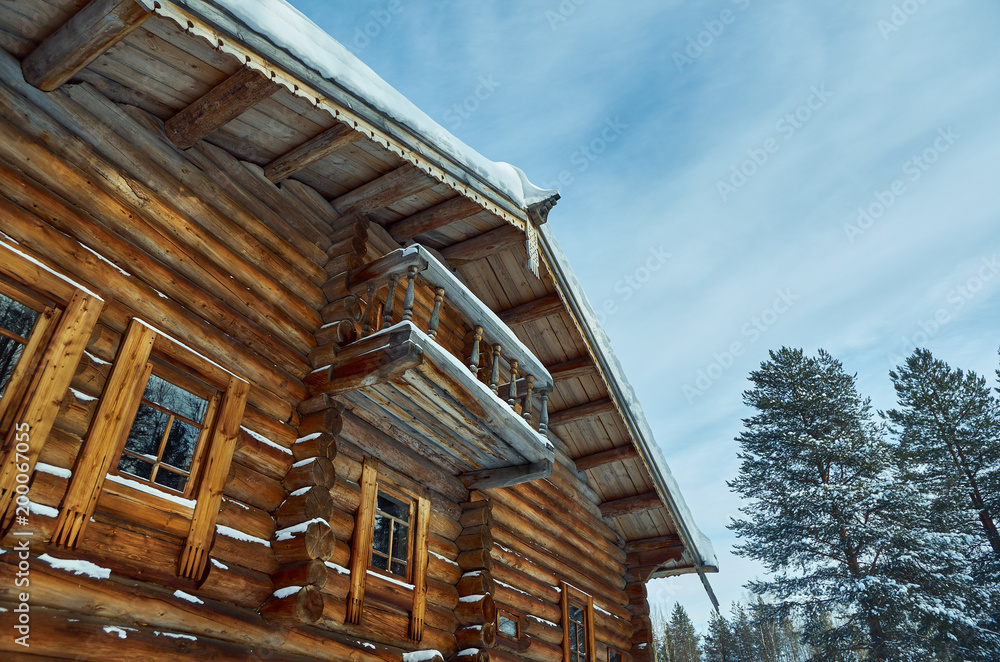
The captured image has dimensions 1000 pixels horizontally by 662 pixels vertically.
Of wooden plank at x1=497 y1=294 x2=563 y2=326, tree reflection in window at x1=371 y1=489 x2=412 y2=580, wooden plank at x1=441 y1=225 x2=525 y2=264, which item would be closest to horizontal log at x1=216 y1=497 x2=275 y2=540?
tree reflection in window at x1=371 y1=489 x2=412 y2=580

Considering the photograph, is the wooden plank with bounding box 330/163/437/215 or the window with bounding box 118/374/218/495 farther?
the wooden plank with bounding box 330/163/437/215

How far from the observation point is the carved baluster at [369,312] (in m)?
6.46

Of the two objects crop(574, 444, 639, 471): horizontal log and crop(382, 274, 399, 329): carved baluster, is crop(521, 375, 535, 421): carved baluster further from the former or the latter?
crop(574, 444, 639, 471): horizontal log

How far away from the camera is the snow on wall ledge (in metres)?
4.41

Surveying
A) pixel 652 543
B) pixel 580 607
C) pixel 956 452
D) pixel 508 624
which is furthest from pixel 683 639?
pixel 508 624

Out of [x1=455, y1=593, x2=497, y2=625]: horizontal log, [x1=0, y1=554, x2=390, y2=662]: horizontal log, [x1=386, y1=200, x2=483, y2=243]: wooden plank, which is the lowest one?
[x1=0, y1=554, x2=390, y2=662]: horizontal log

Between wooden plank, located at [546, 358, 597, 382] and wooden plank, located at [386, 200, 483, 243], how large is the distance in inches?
142

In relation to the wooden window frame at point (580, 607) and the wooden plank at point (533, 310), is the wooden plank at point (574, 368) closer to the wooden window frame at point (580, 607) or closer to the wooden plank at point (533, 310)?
the wooden plank at point (533, 310)

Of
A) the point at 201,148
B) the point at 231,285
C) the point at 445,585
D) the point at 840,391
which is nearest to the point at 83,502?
the point at 231,285

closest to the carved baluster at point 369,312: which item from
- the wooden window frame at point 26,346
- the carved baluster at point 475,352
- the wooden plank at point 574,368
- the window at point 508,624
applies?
the carved baluster at point 475,352

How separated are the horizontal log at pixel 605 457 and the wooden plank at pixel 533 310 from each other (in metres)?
3.27

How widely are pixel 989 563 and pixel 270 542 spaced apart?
1118 inches

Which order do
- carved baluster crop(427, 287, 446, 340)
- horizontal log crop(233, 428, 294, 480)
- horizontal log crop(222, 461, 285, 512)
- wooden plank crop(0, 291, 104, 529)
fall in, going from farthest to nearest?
carved baluster crop(427, 287, 446, 340)
horizontal log crop(233, 428, 294, 480)
horizontal log crop(222, 461, 285, 512)
wooden plank crop(0, 291, 104, 529)

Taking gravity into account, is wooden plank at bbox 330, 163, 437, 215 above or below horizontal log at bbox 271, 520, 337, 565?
above
